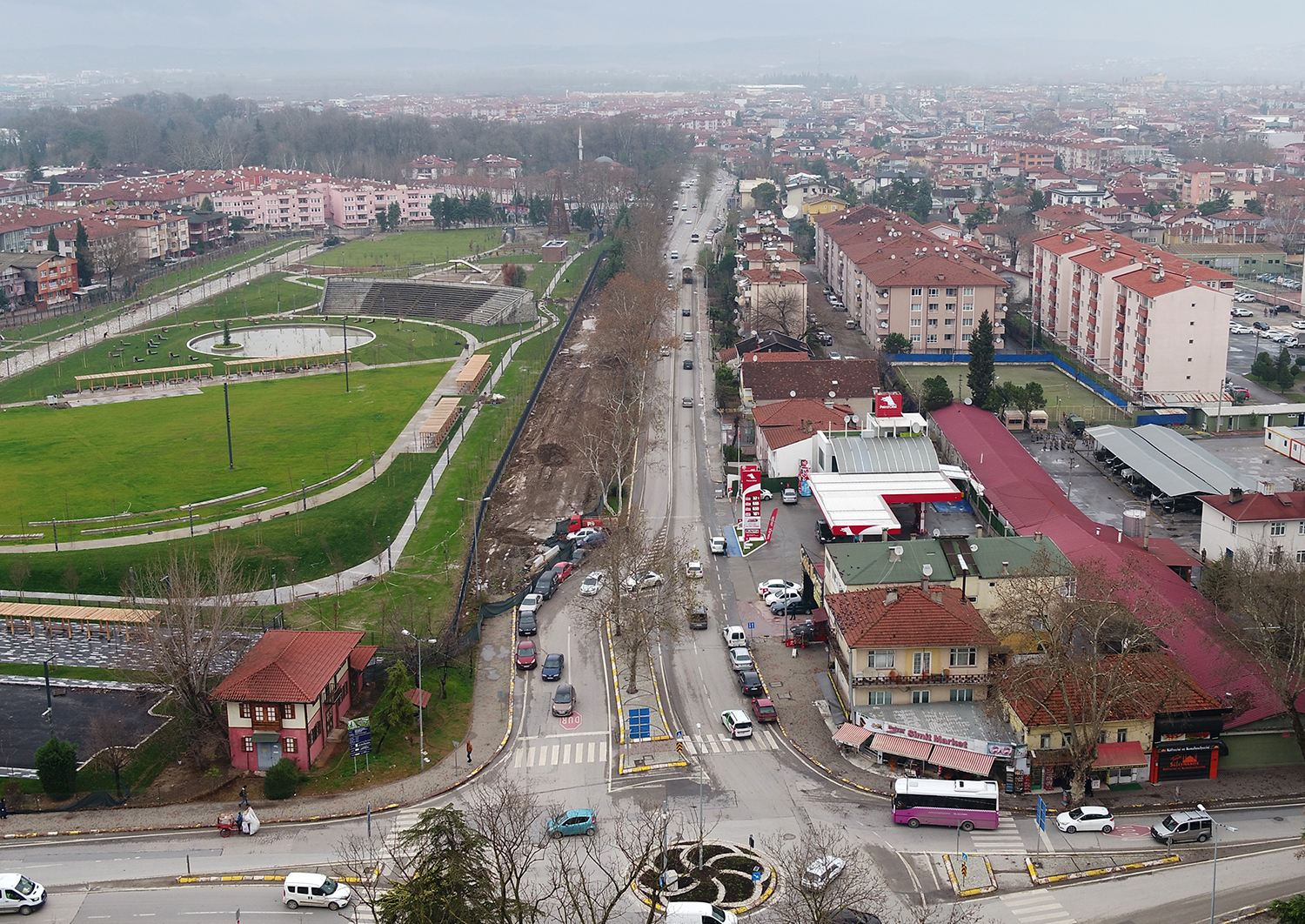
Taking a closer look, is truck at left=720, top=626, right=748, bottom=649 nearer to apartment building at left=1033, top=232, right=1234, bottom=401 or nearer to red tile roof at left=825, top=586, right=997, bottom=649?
red tile roof at left=825, top=586, right=997, bottom=649

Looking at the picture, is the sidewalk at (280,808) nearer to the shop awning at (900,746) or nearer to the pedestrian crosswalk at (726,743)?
the pedestrian crosswalk at (726,743)

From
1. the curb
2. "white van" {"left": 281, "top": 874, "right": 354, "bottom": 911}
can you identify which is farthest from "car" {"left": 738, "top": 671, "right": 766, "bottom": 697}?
"white van" {"left": 281, "top": 874, "right": 354, "bottom": 911}

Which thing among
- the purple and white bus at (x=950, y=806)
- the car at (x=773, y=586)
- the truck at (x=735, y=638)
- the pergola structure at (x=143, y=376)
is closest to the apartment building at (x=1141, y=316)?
the car at (x=773, y=586)

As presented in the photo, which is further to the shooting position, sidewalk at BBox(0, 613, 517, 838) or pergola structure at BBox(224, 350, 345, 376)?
pergola structure at BBox(224, 350, 345, 376)

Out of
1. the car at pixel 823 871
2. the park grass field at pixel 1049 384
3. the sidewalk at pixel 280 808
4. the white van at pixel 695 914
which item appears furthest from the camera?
the park grass field at pixel 1049 384

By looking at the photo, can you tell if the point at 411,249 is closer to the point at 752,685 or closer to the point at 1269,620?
the point at 752,685

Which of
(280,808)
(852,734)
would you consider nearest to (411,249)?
(280,808)
